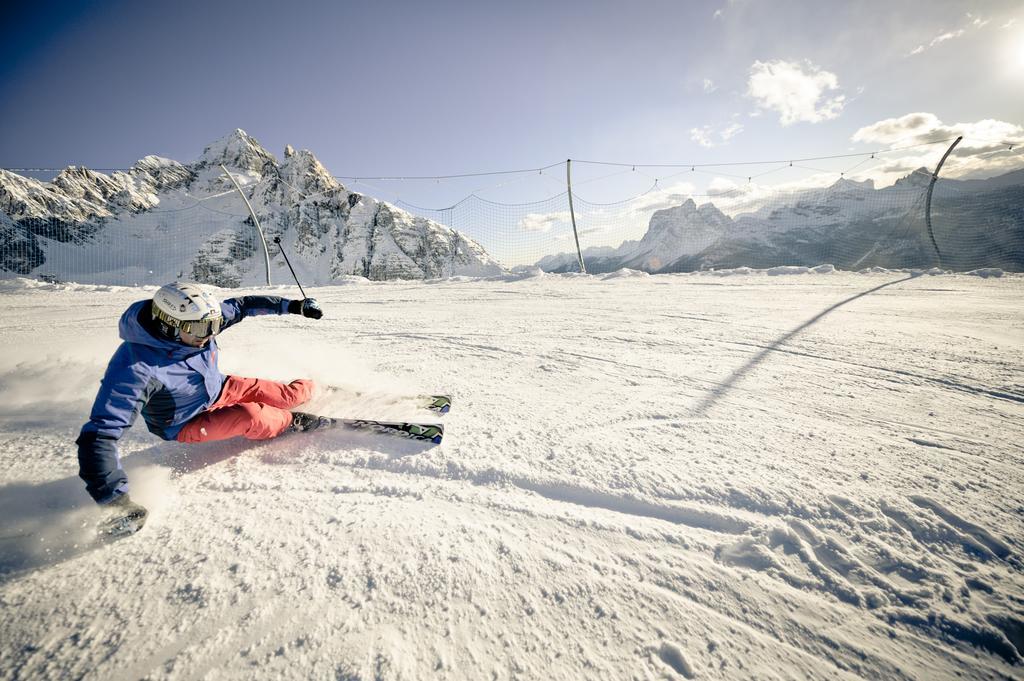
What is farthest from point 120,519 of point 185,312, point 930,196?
point 930,196

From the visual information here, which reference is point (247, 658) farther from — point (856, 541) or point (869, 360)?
point (869, 360)

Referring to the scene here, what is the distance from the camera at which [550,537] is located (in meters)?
1.85

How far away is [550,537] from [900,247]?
728ft

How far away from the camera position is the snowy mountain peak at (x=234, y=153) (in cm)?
13525

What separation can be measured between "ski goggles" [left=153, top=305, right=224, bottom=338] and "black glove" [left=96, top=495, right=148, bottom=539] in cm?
97

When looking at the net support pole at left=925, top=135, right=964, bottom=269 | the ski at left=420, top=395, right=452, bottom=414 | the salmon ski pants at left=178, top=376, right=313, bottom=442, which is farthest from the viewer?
the net support pole at left=925, top=135, right=964, bottom=269

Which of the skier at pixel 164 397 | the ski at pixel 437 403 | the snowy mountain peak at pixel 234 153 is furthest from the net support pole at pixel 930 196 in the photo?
the snowy mountain peak at pixel 234 153

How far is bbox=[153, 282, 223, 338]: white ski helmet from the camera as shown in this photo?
7.55 feet

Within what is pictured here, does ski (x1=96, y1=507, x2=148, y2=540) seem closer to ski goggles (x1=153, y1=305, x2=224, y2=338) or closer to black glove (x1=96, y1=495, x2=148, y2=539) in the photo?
black glove (x1=96, y1=495, x2=148, y2=539)

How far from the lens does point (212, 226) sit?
123 metres

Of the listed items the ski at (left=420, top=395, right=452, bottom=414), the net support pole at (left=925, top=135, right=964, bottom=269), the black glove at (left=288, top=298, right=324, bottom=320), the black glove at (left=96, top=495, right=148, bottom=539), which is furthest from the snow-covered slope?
the black glove at (left=96, top=495, right=148, bottom=539)

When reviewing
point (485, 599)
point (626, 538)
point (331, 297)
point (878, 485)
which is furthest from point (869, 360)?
point (331, 297)

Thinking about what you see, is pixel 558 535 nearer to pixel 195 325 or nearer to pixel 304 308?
pixel 195 325

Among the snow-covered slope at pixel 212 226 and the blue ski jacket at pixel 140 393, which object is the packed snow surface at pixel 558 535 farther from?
the snow-covered slope at pixel 212 226
